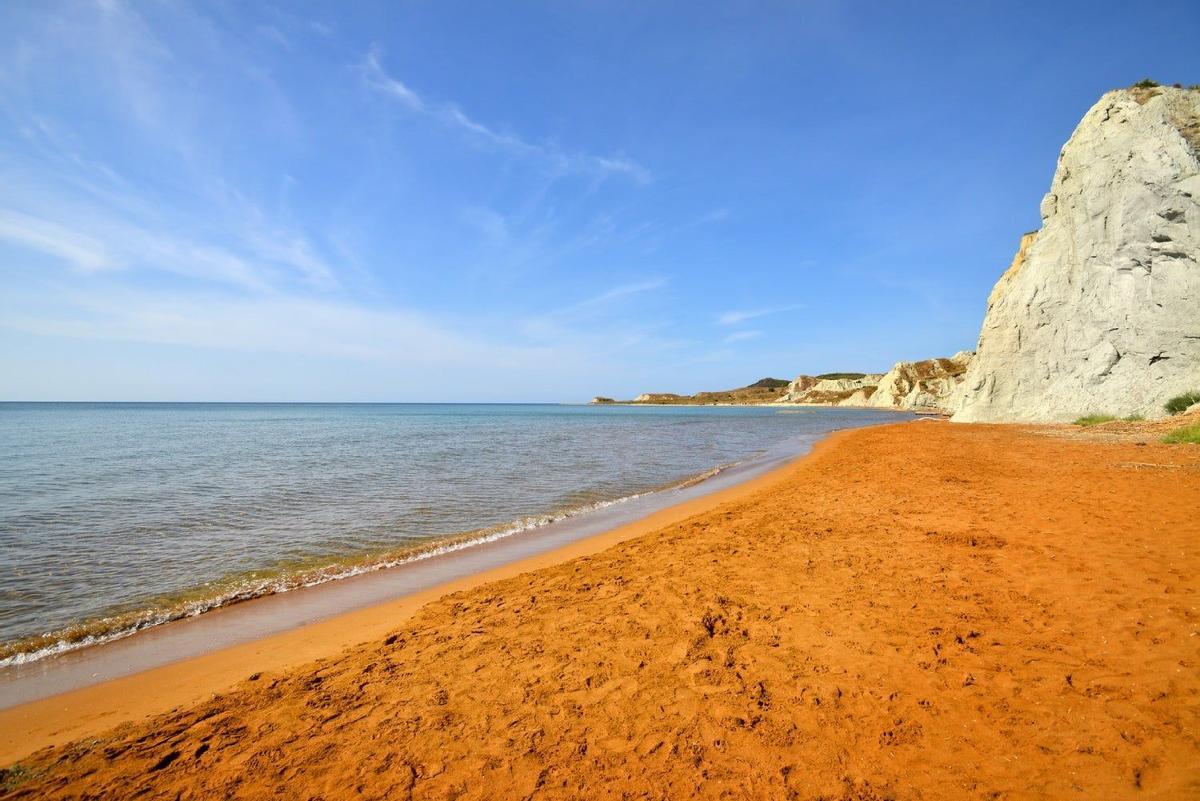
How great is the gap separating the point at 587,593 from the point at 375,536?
20.6 ft

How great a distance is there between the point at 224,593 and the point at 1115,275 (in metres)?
33.6

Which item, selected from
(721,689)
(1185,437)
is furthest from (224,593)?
(1185,437)

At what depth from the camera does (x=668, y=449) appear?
2834 cm

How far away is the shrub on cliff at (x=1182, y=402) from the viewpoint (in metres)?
19.3

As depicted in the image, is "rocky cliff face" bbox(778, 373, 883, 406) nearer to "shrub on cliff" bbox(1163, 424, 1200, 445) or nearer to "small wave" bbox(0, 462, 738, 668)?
"shrub on cliff" bbox(1163, 424, 1200, 445)

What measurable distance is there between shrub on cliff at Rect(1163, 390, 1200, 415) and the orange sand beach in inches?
733

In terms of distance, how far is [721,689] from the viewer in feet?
13.2

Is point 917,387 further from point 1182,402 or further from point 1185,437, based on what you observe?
point 1185,437

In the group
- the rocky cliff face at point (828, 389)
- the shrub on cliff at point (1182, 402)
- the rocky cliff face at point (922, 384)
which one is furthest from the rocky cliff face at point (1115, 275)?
the rocky cliff face at point (828, 389)

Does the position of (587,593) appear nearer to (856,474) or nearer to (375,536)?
(375,536)

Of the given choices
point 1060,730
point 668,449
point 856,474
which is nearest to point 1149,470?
point 856,474

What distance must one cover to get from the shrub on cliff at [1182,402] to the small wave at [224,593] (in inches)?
1001

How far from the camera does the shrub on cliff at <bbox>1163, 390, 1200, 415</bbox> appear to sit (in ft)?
63.3

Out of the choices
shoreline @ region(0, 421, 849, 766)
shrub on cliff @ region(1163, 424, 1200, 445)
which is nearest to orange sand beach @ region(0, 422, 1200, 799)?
shoreline @ region(0, 421, 849, 766)
